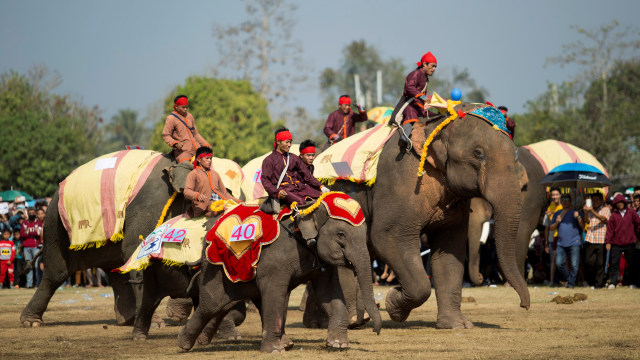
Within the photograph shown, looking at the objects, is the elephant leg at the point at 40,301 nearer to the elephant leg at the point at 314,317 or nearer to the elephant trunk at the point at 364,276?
the elephant leg at the point at 314,317

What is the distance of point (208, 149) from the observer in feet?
38.1

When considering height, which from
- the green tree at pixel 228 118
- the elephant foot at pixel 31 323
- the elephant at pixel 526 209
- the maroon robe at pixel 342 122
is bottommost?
the elephant foot at pixel 31 323

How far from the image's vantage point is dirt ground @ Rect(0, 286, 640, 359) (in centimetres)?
925

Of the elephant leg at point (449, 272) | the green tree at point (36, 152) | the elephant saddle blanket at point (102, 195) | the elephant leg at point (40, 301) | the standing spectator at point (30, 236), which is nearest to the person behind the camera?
the elephant leg at point (449, 272)

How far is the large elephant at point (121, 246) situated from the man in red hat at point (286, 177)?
8.10ft

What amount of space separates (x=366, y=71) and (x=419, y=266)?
60257mm

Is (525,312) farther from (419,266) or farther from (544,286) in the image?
(544,286)

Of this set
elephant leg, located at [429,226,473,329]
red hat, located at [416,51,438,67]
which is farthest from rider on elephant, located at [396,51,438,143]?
elephant leg, located at [429,226,473,329]

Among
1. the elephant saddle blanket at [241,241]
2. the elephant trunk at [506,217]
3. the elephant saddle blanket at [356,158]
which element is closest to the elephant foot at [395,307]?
the elephant trunk at [506,217]

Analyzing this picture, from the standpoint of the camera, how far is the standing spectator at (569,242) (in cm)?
1914

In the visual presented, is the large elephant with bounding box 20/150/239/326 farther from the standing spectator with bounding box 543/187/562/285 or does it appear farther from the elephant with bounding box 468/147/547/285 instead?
the standing spectator with bounding box 543/187/562/285

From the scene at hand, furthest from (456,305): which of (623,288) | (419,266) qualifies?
(623,288)

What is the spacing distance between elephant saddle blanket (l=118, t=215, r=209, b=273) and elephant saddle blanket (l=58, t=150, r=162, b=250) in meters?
2.14

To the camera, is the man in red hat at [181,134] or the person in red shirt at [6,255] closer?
the man in red hat at [181,134]
